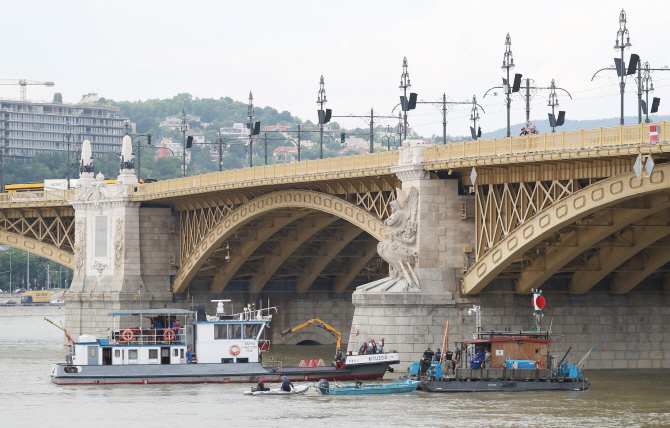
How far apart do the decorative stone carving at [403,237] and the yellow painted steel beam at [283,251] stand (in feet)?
50.6

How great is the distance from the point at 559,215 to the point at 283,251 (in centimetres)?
3281

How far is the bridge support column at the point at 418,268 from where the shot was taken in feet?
180

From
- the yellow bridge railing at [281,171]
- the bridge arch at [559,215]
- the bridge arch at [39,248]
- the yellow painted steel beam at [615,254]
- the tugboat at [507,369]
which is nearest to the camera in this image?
the bridge arch at [559,215]

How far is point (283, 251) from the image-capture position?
79000 millimetres

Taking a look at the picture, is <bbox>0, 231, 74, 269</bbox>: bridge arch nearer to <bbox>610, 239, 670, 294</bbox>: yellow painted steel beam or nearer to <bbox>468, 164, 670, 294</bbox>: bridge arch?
<bbox>468, 164, 670, 294</bbox>: bridge arch

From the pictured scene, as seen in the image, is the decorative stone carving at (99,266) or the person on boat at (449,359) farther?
the decorative stone carving at (99,266)

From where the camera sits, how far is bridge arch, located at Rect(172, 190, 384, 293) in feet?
200

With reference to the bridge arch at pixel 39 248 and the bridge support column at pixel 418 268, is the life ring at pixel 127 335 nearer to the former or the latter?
the bridge support column at pixel 418 268

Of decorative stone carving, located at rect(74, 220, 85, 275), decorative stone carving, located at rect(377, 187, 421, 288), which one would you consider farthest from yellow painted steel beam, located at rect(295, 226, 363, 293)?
decorative stone carving, located at rect(377, 187, 421, 288)

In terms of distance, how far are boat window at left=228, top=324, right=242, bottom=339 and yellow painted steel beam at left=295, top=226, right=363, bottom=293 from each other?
18.2 metres

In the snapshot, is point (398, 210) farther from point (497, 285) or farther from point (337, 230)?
point (337, 230)

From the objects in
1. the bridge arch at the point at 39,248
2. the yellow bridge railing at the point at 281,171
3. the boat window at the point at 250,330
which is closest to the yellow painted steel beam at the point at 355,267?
the yellow bridge railing at the point at 281,171

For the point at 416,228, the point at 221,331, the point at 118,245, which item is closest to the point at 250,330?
the point at 221,331

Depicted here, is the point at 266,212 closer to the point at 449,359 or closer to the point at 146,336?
the point at 146,336
